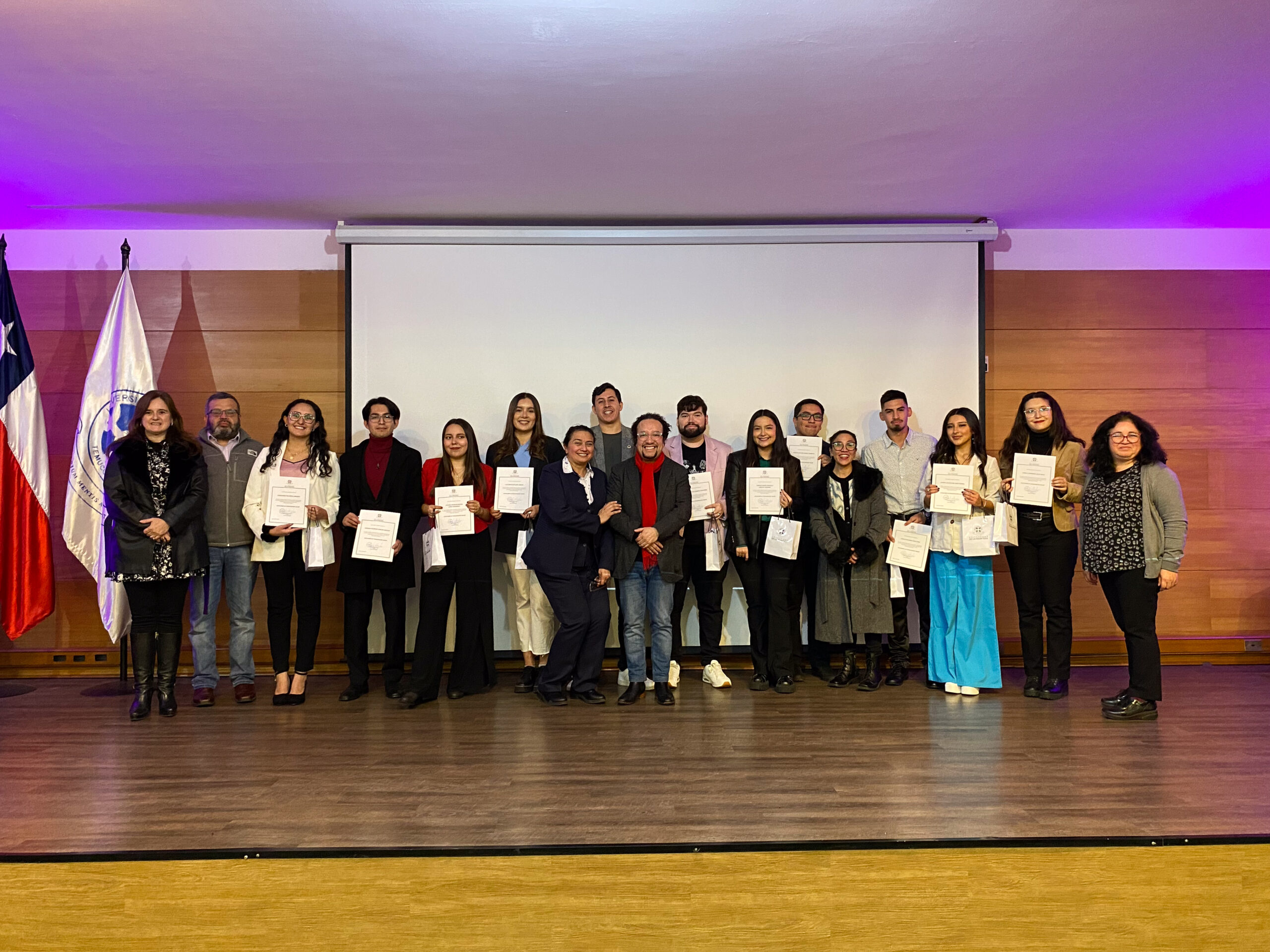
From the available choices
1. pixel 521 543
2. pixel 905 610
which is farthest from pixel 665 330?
pixel 905 610

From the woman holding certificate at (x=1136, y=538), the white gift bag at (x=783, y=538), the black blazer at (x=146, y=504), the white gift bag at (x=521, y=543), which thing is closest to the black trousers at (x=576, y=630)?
the white gift bag at (x=521, y=543)

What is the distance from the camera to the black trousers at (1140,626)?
437cm

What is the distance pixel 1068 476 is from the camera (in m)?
4.89

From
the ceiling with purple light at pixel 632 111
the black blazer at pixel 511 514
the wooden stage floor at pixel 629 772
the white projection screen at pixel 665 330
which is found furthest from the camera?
the white projection screen at pixel 665 330

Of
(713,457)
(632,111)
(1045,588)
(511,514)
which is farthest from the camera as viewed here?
(713,457)

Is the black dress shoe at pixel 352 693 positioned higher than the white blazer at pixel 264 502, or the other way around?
the white blazer at pixel 264 502

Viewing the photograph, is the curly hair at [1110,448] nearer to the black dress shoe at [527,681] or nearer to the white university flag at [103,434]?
the black dress shoe at [527,681]

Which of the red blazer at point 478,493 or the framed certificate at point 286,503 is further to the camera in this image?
the red blazer at point 478,493

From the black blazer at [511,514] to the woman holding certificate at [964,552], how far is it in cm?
223

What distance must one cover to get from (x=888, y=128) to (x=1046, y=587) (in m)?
2.65

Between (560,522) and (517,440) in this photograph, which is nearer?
(560,522)

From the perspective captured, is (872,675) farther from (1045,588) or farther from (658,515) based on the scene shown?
(658,515)

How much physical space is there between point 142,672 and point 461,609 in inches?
66.2

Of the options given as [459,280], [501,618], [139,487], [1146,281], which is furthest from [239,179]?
[1146,281]
